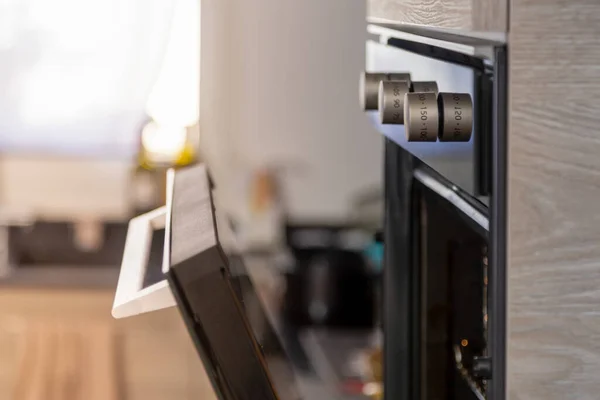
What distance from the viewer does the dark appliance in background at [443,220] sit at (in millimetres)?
610

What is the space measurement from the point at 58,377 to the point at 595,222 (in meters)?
Result: 2.33

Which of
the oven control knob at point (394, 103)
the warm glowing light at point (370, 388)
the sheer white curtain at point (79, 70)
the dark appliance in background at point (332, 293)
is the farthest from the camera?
the sheer white curtain at point (79, 70)

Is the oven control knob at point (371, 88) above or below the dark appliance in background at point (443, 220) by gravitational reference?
above

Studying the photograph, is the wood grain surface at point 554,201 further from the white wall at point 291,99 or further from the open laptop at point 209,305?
the white wall at point 291,99

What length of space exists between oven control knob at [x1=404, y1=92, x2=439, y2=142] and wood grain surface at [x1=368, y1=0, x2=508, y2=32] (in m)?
0.05

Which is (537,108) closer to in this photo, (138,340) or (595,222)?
(595,222)

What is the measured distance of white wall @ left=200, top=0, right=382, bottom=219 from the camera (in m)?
3.38

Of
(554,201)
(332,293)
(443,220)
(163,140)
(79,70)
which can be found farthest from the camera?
(79,70)

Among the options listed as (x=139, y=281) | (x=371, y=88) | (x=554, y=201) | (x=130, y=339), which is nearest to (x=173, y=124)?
(x=130, y=339)

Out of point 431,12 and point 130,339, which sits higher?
point 431,12

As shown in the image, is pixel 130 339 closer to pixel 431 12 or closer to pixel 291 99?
pixel 291 99

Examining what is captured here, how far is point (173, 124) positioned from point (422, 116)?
9.02ft

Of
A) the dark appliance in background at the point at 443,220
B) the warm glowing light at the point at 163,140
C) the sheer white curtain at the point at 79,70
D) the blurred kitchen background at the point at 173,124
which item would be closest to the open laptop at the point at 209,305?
the dark appliance in background at the point at 443,220

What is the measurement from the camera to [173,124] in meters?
3.37
